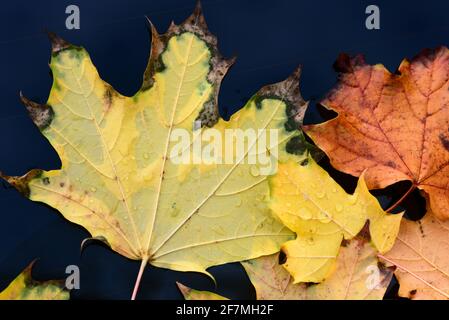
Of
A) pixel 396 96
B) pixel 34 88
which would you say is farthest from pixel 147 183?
pixel 396 96

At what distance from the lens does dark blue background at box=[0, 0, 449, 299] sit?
0.75m

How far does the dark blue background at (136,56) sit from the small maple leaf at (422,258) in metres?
0.19

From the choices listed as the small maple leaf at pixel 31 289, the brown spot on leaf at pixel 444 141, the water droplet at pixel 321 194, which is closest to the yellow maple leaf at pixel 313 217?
the water droplet at pixel 321 194

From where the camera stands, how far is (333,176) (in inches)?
30.7

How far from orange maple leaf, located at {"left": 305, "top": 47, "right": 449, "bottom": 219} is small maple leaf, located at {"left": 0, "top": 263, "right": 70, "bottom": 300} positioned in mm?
374

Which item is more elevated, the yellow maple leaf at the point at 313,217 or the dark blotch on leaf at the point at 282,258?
the yellow maple leaf at the point at 313,217

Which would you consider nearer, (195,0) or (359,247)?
(359,247)

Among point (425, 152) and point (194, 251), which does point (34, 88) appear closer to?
point (194, 251)

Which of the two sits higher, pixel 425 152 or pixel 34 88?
pixel 34 88

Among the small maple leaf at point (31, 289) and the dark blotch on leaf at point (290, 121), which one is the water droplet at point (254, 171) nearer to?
the dark blotch on leaf at point (290, 121)

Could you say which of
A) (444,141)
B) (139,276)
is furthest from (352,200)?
(139,276)

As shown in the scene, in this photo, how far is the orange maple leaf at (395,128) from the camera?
2.46ft
